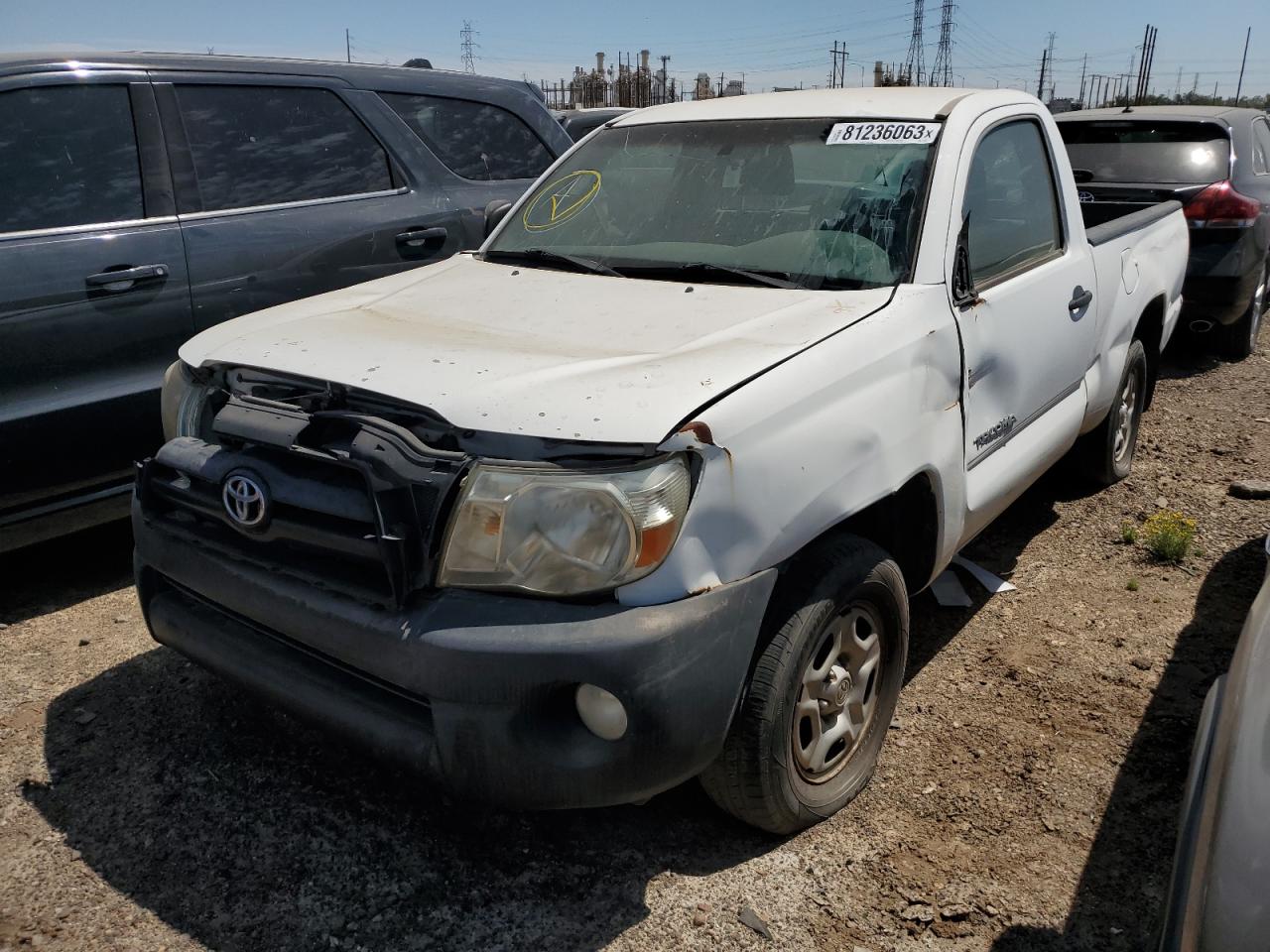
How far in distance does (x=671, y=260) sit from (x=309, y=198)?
1989 mm

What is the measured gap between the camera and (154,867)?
2.41 meters

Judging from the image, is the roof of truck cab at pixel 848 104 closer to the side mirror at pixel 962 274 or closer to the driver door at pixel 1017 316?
the driver door at pixel 1017 316

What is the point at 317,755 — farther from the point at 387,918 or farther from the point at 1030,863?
the point at 1030,863

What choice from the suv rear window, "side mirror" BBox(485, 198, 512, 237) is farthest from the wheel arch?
the suv rear window

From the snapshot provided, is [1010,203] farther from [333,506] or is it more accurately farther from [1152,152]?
[1152,152]

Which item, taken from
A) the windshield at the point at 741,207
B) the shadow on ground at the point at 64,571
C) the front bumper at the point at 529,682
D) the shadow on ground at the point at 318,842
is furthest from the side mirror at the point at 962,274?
the shadow on ground at the point at 64,571

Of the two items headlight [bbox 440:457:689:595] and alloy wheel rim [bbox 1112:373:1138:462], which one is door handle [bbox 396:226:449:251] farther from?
alloy wheel rim [bbox 1112:373:1138:462]

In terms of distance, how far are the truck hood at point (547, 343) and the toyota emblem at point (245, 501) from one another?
10.6 inches

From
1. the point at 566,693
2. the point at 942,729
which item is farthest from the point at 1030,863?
the point at 566,693

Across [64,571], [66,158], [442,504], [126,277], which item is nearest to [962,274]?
[442,504]

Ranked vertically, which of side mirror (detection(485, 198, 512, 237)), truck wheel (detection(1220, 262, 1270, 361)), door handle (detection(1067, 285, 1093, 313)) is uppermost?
side mirror (detection(485, 198, 512, 237))

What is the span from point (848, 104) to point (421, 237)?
6.67 feet

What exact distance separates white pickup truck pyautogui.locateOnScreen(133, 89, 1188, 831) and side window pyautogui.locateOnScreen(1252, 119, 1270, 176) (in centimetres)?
470

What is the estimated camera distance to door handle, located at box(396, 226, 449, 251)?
4484 mm
